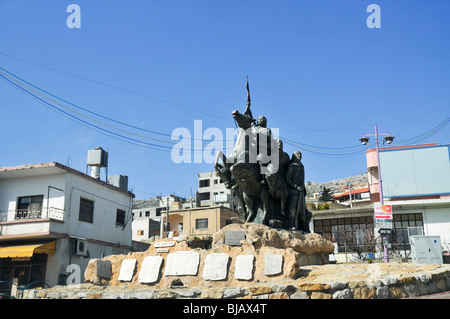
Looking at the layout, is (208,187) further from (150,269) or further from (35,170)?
(150,269)

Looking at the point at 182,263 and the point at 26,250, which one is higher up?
the point at 26,250

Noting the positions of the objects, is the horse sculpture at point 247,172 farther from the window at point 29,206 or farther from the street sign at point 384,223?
the window at point 29,206

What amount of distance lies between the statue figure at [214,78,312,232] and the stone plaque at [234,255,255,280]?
103 inches

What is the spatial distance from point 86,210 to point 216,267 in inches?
676

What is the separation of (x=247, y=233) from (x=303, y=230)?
9.29 ft

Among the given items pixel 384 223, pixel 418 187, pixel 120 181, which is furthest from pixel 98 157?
A: pixel 418 187

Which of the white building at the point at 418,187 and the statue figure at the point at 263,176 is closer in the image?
the statue figure at the point at 263,176

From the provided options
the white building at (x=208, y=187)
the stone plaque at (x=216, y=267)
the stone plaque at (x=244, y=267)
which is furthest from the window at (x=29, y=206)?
the white building at (x=208, y=187)

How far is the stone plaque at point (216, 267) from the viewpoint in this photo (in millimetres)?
8383

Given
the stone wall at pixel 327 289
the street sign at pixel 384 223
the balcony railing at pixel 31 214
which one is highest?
the balcony railing at pixel 31 214

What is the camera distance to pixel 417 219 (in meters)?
28.2

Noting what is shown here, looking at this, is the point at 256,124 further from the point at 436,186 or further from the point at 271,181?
the point at 436,186

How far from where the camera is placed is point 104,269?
9.30 m
